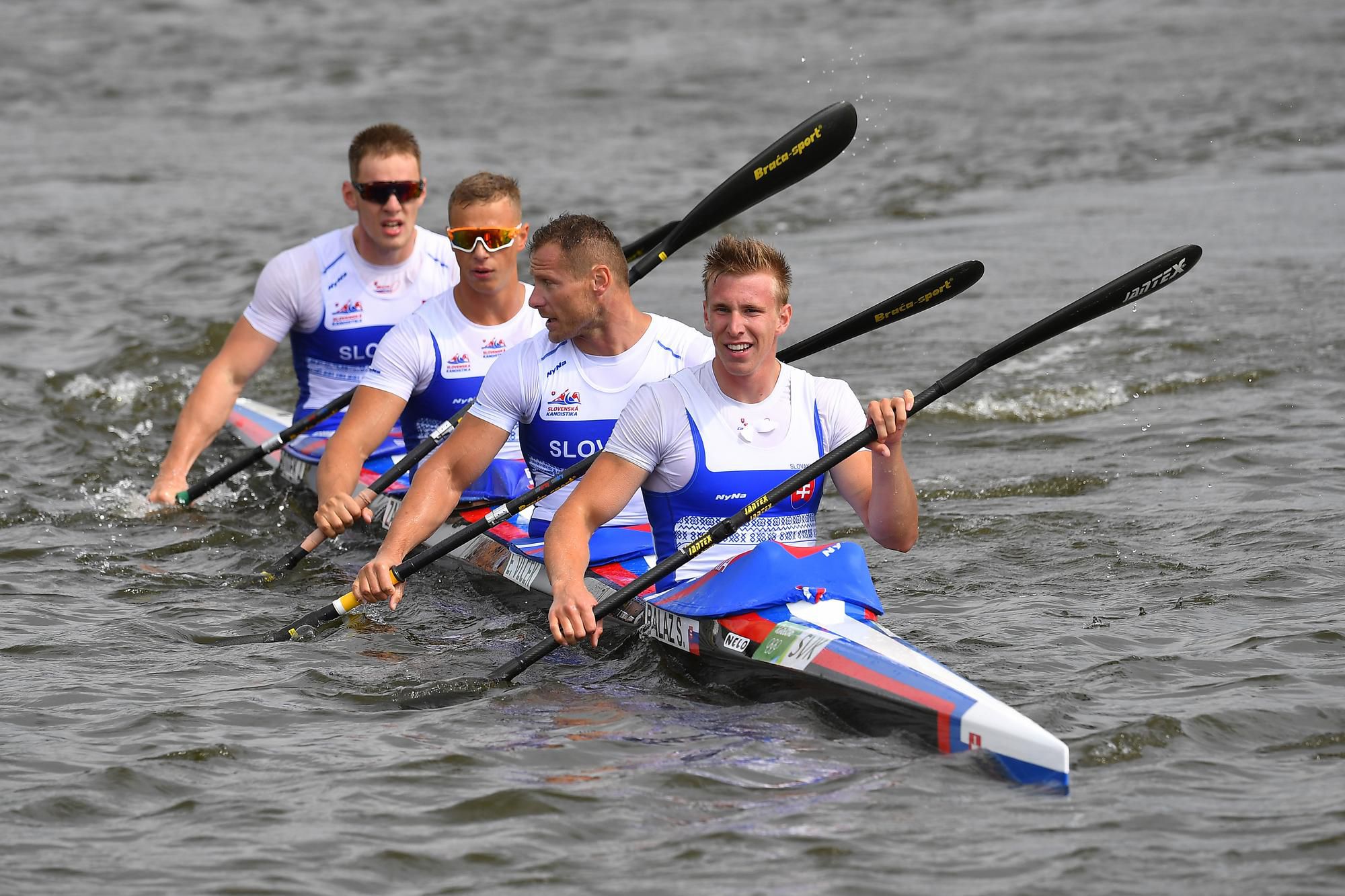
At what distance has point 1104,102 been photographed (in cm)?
2109

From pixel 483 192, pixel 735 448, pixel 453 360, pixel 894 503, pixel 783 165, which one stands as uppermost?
pixel 783 165

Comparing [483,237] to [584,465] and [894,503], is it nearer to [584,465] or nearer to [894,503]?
[584,465]

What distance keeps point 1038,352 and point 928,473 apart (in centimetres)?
275

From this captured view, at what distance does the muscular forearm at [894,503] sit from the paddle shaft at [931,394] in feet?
0.38

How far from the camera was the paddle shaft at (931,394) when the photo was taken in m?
5.51

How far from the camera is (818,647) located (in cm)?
532

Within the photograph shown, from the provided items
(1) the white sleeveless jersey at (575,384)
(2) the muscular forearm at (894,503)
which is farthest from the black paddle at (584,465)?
(2) the muscular forearm at (894,503)

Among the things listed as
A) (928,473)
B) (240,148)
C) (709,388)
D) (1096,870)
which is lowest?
(1096,870)

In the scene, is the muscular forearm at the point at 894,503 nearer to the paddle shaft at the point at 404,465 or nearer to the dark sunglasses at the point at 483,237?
the dark sunglasses at the point at 483,237

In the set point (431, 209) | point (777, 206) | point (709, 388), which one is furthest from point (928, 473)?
point (431, 209)

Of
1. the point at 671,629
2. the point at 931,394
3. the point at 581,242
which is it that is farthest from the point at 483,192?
the point at 931,394

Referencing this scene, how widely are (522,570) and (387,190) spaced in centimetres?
247

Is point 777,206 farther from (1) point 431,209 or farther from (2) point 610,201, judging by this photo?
(1) point 431,209

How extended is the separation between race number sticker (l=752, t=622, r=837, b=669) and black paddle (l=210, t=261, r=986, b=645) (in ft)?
3.67
